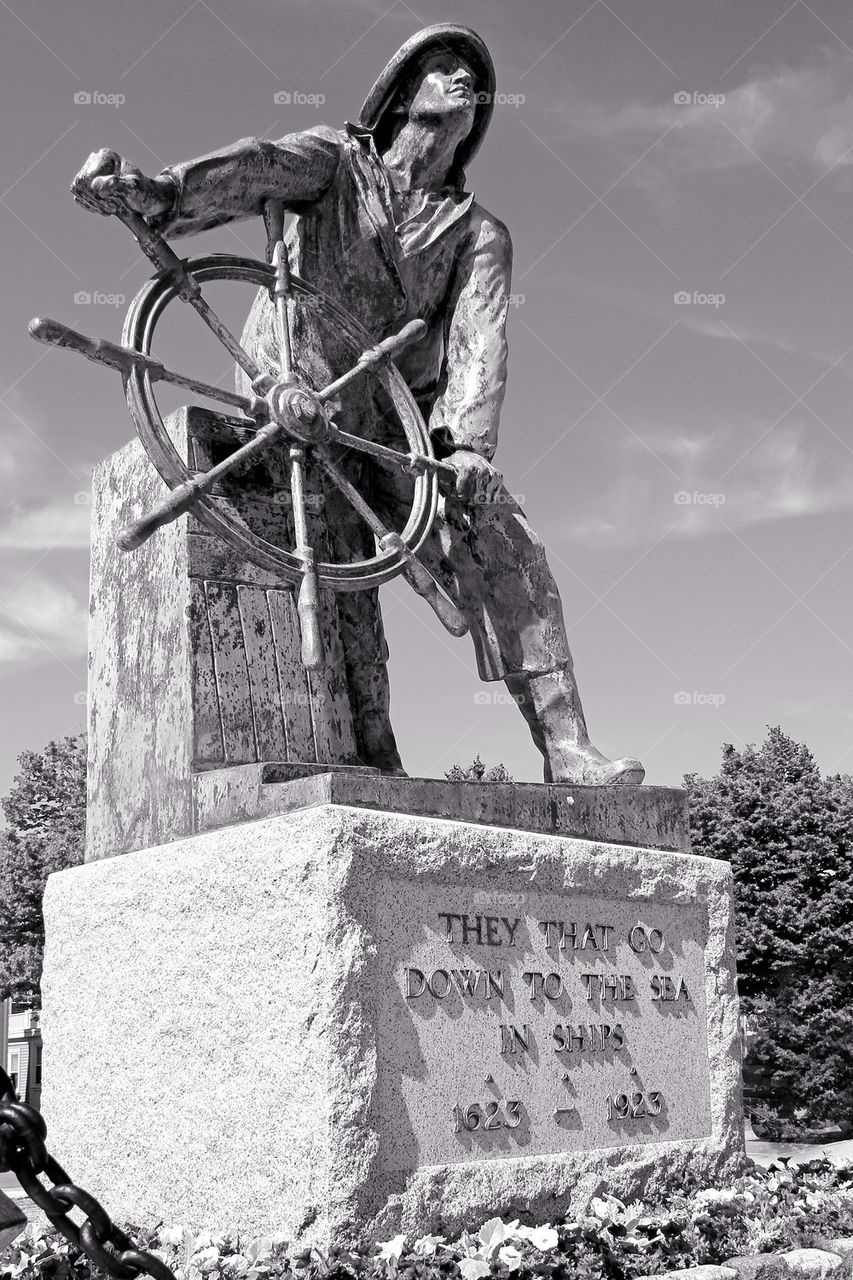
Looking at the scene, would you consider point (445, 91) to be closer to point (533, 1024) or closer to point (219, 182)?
point (219, 182)

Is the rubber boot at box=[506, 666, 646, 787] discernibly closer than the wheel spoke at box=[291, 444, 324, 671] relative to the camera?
No

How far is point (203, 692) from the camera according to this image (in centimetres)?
369

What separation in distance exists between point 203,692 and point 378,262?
5.88 ft

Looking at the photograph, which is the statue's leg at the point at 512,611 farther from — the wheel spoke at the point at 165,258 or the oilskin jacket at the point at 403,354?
the wheel spoke at the point at 165,258

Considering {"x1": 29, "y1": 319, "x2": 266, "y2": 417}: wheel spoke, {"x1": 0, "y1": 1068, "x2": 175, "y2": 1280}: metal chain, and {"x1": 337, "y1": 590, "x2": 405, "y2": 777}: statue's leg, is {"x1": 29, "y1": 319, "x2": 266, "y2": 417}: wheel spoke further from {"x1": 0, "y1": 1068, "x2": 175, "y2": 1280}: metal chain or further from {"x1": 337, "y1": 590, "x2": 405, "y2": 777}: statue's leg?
{"x1": 0, "y1": 1068, "x2": 175, "y2": 1280}: metal chain

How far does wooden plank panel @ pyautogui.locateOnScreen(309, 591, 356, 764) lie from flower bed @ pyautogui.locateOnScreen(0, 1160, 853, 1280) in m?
1.47

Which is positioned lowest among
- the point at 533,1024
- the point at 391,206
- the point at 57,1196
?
the point at 57,1196

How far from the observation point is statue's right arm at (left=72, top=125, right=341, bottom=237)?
11.7 ft

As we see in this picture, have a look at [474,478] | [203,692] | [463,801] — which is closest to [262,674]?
[203,692]

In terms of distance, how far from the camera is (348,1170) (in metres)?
2.94

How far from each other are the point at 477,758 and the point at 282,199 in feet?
72.4

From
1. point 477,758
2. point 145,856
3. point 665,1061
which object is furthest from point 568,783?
point 477,758

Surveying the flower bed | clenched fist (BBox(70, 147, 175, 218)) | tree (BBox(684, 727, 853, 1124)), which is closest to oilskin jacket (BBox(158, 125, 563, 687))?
clenched fist (BBox(70, 147, 175, 218))

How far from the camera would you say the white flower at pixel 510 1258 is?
2869 mm
